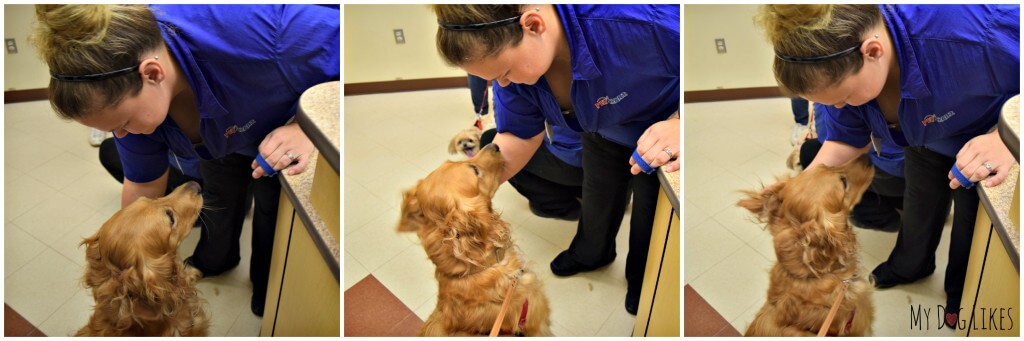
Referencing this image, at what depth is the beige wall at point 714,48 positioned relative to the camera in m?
2.15

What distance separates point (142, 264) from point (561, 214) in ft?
4.07

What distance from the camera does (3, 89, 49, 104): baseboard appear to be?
2.00 metres

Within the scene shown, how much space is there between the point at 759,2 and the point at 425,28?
1.00m

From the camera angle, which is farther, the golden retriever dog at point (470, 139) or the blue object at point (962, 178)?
the golden retriever dog at point (470, 139)

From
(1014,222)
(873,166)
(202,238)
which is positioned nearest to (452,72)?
(202,238)

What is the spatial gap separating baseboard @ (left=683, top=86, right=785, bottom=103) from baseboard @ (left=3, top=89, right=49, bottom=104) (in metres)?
1.83

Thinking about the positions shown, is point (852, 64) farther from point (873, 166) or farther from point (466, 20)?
point (466, 20)

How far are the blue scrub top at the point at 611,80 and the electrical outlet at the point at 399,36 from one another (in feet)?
1.06

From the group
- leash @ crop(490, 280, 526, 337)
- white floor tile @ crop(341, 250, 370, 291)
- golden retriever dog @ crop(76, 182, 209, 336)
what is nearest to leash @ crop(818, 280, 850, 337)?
leash @ crop(490, 280, 526, 337)

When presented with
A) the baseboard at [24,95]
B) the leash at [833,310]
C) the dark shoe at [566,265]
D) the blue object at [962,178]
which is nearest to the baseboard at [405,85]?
the dark shoe at [566,265]

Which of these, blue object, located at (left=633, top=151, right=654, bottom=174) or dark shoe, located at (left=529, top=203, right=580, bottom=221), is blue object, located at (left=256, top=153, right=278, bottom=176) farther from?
blue object, located at (left=633, top=151, right=654, bottom=174)

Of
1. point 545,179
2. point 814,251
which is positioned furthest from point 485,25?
point 814,251

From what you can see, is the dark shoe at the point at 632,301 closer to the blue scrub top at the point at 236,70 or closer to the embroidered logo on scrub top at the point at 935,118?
the embroidered logo on scrub top at the point at 935,118

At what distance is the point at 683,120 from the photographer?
2207 mm
